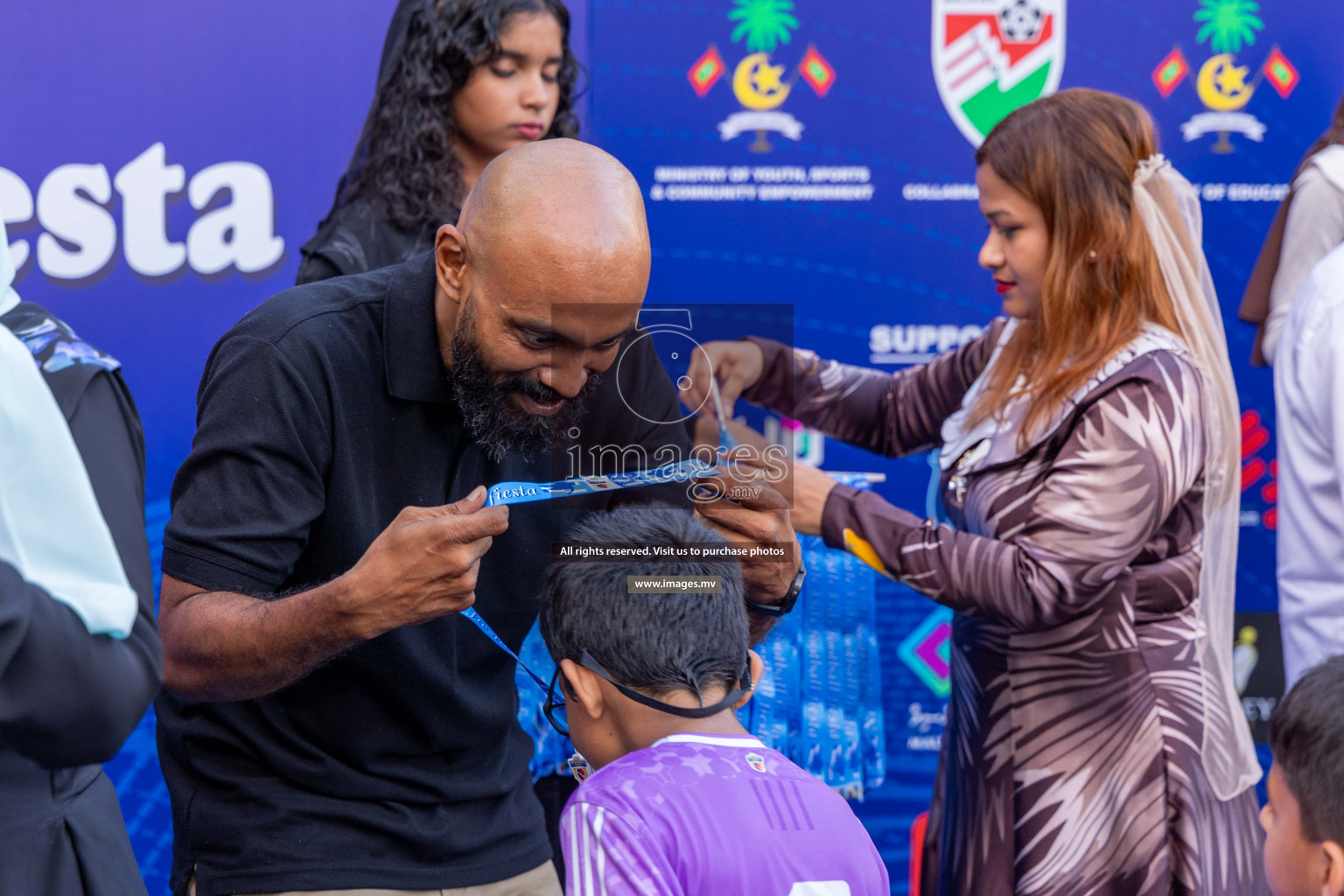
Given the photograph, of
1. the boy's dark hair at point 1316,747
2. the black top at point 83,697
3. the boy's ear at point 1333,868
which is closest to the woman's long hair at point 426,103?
the black top at point 83,697

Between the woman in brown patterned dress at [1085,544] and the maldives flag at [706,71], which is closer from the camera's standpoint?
the woman in brown patterned dress at [1085,544]

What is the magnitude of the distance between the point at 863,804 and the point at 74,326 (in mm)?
2520

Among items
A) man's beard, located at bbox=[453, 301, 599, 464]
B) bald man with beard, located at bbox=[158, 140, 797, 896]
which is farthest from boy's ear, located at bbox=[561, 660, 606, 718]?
man's beard, located at bbox=[453, 301, 599, 464]

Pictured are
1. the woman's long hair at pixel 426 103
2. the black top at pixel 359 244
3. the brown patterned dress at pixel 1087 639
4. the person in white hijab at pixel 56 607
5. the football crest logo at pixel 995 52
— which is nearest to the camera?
the person in white hijab at pixel 56 607

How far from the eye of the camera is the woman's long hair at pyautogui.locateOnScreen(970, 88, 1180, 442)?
2199 mm

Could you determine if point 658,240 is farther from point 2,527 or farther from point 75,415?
point 2,527

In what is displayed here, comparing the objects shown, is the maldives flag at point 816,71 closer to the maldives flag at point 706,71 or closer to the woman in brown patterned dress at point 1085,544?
the maldives flag at point 706,71

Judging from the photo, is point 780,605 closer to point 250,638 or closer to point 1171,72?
point 250,638

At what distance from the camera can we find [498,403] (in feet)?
5.14

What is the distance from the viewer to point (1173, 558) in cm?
218

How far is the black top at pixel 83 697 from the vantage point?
98 centimetres

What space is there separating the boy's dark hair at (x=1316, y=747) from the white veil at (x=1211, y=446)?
58 centimetres

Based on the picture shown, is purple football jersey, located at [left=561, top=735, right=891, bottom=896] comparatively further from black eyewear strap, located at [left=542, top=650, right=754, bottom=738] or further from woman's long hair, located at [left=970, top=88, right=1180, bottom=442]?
woman's long hair, located at [left=970, top=88, right=1180, bottom=442]

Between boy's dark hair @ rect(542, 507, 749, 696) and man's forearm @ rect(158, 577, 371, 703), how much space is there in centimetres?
30
